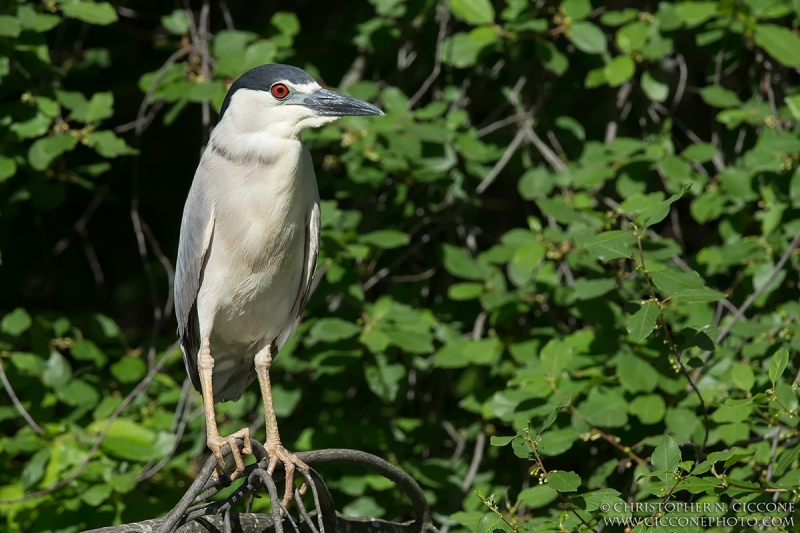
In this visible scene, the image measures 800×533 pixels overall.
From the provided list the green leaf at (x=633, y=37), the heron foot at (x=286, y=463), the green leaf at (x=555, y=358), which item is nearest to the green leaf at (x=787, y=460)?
the green leaf at (x=555, y=358)

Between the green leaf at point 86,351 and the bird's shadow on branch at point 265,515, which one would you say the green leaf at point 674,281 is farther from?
the green leaf at point 86,351

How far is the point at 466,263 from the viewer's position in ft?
10.3

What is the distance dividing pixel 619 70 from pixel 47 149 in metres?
2.01

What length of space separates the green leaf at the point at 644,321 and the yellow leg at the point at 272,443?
2.73ft

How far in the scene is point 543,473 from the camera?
179 cm

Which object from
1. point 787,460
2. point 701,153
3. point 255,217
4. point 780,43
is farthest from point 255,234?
point 780,43

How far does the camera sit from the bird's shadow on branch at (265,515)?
5.33ft

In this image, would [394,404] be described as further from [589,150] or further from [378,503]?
[589,150]

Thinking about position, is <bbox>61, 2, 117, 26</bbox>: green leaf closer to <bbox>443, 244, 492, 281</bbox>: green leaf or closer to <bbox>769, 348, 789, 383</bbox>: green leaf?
<bbox>443, 244, 492, 281</bbox>: green leaf

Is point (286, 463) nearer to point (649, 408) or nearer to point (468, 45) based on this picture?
point (649, 408)

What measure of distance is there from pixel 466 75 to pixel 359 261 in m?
0.99

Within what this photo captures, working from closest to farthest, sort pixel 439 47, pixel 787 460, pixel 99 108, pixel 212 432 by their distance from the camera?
pixel 787 460, pixel 212 432, pixel 99 108, pixel 439 47

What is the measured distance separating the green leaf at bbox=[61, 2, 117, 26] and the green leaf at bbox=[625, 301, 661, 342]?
6.62 feet

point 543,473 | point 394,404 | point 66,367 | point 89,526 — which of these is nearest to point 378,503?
point 394,404
